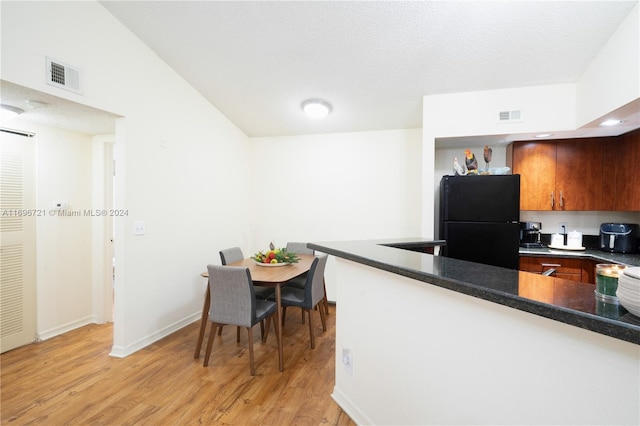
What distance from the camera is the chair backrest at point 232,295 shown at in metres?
2.31

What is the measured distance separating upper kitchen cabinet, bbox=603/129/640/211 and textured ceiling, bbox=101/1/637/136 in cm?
90

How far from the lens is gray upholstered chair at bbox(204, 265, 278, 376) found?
2.32m

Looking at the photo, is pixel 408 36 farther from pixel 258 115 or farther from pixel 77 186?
pixel 77 186

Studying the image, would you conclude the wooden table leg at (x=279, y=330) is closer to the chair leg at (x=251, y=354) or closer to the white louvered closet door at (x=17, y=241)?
the chair leg at (x=251, y=354)

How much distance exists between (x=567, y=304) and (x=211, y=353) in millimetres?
Answer: 2763

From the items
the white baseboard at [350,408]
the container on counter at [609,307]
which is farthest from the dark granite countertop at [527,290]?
the white baseboard at [350,408]

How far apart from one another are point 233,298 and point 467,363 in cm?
179

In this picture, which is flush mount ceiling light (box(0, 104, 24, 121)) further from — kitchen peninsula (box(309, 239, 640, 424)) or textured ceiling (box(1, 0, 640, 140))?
kitchen peninsula (box(309, 239, 640, 424))

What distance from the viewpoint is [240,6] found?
7.71 feet

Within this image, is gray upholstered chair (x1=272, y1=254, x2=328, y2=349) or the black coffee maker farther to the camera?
the black coffee maker

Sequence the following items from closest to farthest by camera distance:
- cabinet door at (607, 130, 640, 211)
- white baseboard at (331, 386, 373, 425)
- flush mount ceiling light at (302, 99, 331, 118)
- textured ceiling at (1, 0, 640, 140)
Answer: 1. white baseboard at (331, 386, 373, 425)
2. textured ceiling at (1, 0, 640, 140)
3. cabinet door at (607, 130, 640, 211)
4. flush mount ceiling light at (302, 99, 331, 118)

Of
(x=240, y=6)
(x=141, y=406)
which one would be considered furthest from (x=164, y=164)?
(x=141, y=406)

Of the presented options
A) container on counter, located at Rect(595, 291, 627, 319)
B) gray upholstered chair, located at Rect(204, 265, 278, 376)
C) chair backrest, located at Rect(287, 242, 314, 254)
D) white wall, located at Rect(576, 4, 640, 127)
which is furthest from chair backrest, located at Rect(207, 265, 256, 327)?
white wall, located at Rect(576, 4, 640, 127)

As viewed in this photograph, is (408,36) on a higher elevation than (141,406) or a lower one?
higher
